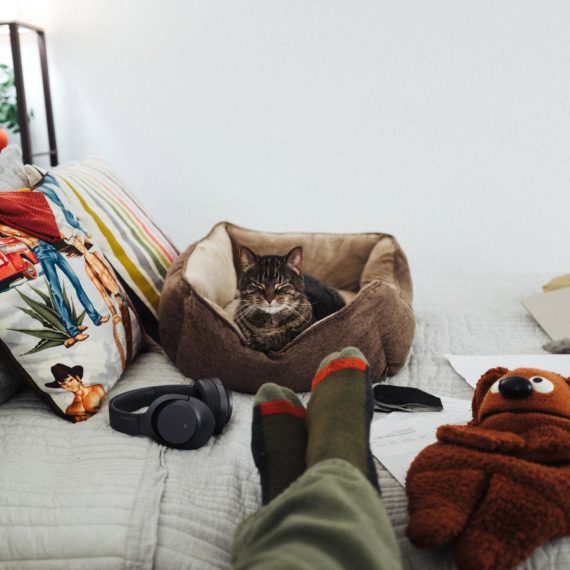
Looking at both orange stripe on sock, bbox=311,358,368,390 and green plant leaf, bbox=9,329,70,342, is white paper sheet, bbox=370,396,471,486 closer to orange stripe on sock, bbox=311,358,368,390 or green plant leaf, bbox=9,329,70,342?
orange stripe on sock, bbox=311,358,368,390

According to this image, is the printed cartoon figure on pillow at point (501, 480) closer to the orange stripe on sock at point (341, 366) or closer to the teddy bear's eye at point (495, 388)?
Answer: the teddy bear's eye at point (495, 388)

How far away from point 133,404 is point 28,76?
2130mm

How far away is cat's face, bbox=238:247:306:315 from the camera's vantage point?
1.32 m

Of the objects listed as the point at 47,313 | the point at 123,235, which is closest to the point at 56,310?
the point at 47,313

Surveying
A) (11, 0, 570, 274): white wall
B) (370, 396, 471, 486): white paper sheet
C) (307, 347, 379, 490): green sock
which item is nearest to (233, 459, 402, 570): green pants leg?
(307, 347, 379, 490): green sock

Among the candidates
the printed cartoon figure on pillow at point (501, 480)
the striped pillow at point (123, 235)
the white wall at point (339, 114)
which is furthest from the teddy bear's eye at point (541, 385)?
the white wall at point (339, 114)

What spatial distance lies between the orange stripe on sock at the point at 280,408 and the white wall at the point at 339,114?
1670mm

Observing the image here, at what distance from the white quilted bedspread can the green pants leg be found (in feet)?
0.52

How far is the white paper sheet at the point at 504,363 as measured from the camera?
1.17 meters

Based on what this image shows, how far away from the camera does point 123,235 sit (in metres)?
1.38

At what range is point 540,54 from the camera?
6.93 feet

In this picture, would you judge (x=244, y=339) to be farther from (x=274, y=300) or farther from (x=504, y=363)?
(x=504, y=363)

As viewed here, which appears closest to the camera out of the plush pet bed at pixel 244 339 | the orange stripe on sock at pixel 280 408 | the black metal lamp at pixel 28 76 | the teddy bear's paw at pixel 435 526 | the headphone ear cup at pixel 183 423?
the teddy bear's paw at pixel 435 526

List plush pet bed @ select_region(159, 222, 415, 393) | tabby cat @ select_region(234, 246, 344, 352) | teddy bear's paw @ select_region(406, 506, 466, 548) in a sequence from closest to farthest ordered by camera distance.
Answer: teddy bear's paw @ select_region(406, 506, 466, 548) → plush pet bed @ select_region(159, 222, 415, 393) → tabby cat @ select_region(234, 246, 344, 352)
